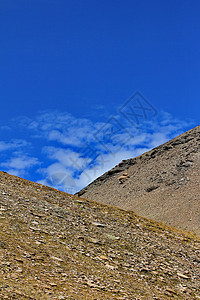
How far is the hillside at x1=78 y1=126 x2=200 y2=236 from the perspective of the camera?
1876 inches

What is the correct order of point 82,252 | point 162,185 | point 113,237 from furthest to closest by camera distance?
point 162,185, point 113,237, point 82,252

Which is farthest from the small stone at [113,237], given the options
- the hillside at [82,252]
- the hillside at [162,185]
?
the hillside at [162,185]

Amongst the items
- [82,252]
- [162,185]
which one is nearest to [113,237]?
[82,252]

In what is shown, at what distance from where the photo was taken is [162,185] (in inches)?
2431

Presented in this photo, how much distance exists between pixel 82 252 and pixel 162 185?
49451mm

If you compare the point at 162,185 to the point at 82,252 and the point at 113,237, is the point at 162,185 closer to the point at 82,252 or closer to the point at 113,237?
the point at 113,237

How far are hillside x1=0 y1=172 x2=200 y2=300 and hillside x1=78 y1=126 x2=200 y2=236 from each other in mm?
22818

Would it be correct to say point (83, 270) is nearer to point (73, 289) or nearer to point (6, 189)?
point (73, 289)

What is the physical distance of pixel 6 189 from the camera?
62.6ft

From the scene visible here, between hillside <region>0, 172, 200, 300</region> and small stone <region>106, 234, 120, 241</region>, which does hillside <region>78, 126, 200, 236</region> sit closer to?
hillside <region>0, 172, 200, 300</region>

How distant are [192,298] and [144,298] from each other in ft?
10.1

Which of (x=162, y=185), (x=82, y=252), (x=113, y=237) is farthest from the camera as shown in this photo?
(x=162, y=185)

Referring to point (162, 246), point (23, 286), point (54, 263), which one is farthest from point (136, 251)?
point (23, 286)

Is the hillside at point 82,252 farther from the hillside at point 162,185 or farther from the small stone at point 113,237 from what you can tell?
the hillside at point 162,185
